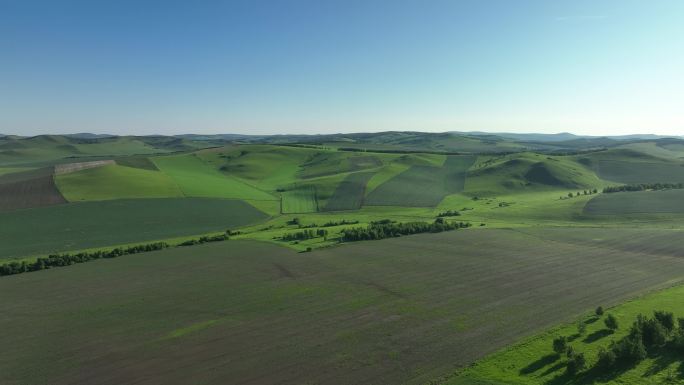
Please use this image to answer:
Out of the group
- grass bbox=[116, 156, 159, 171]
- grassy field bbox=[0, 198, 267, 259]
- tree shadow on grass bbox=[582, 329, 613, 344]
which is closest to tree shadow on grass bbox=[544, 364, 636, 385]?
tree shadow on grass bbox=[582, 329, 613, 344]

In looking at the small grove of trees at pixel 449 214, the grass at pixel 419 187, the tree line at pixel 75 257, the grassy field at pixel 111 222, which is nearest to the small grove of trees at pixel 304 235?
the tree line at pixel 75 257

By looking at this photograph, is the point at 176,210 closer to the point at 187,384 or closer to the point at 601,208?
the point at 187,384

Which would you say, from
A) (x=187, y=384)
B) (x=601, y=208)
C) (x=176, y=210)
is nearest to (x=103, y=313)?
(x=187, y=384)

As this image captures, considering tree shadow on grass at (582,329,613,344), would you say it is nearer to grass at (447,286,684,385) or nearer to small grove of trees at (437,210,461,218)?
grass at (447,286,684,385)

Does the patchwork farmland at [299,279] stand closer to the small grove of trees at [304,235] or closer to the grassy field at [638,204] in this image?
the small grove of trees at [304,235]

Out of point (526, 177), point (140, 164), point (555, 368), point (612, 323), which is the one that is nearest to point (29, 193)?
point (140, 164)
